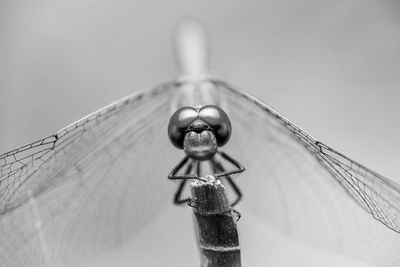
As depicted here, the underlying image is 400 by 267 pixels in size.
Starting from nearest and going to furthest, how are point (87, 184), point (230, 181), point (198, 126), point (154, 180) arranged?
point (198, 126), point (87, 184), point (230, 181), point (154, 180)

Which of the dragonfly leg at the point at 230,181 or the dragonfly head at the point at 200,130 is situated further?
the dragonfly leg at the point at 230,181

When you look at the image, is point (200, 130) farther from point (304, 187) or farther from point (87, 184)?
point (304, 187)

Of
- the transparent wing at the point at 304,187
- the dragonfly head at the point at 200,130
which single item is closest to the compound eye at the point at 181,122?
the dragonfly head at the point at 200,130

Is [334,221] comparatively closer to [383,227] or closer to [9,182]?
[383,227]

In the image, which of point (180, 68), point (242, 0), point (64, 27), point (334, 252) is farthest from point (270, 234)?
point (64, 27)

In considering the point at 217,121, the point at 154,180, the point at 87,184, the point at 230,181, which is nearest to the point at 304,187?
the point at 230,181

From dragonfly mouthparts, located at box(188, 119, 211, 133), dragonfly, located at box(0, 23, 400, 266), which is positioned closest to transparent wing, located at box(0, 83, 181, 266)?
dragonfly, located at box(0, 23, 400, 266)

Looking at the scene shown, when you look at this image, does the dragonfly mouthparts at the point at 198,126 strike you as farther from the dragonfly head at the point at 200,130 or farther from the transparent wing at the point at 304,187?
the transparent wing at the point at 304,187
